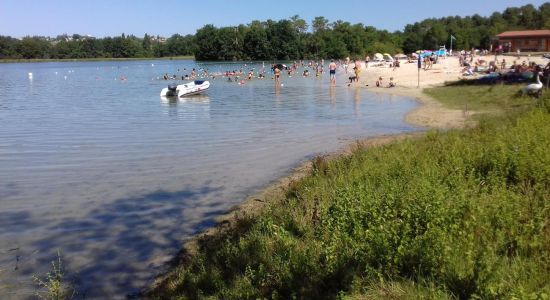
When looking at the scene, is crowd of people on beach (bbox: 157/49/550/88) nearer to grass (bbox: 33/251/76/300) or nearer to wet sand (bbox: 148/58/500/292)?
wet sand (bbox: 148/58/500/292)

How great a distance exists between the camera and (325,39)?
470ft

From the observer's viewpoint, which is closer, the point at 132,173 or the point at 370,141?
the point at 132,173

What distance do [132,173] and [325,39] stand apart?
135955 millimetres

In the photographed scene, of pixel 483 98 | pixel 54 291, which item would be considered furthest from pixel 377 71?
pixel 54 291

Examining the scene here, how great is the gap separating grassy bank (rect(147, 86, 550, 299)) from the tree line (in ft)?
356

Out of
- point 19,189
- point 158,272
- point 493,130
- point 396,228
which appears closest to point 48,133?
point 19,189

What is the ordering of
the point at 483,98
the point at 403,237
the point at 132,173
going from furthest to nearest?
the point at 483,98, the point at 132,173, the point at 403,237

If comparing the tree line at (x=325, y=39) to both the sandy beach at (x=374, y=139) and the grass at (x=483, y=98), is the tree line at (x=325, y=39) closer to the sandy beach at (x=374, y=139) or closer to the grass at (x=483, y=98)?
the sandy beach at (x=374, y=139)

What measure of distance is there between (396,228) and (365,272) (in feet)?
2.71

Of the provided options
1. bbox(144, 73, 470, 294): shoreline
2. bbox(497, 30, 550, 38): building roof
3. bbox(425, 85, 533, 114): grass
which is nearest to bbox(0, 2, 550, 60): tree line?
bbox(497, 30, 550, 38): building roof

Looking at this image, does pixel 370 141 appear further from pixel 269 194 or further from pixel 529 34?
pixel 529 34

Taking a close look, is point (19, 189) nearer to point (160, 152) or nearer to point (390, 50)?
point (160, 152)

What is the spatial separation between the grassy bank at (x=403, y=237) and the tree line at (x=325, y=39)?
10838cm

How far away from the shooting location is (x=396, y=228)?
5.11 m
